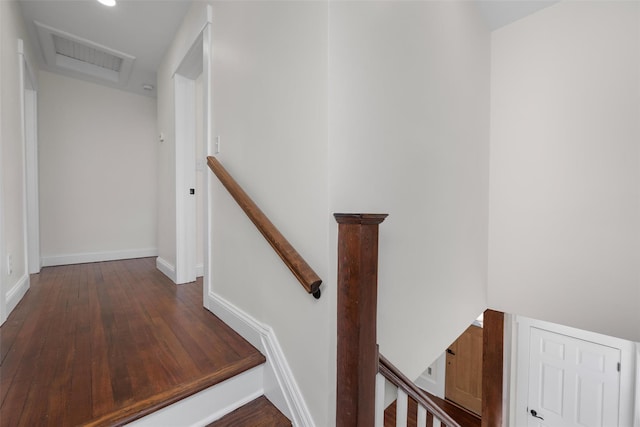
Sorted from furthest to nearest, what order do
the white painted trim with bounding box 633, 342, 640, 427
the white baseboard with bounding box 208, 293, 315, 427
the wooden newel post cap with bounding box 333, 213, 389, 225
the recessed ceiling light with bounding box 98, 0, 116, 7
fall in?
the white painted trim with bounding box 633, 342, 640, 427 → the recessed ceiling light with bounding box 98, 0, 116, 7 → the white baseboard with bounding box 208, 293, 315, 427 → the wooden newel post cap with bounding box 333, 213, 389, 225

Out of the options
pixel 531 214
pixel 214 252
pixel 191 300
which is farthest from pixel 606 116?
pixel 191 300

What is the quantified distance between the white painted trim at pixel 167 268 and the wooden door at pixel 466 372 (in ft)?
14.8

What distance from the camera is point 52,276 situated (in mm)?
2836

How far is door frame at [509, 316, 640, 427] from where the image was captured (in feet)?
8.07

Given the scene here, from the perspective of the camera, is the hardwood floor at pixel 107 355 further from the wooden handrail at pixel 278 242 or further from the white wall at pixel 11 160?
the wooden handrail at pixel 278 242

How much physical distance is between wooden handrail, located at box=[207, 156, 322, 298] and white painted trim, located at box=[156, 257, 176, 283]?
1.51 meters

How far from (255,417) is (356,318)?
72 cm

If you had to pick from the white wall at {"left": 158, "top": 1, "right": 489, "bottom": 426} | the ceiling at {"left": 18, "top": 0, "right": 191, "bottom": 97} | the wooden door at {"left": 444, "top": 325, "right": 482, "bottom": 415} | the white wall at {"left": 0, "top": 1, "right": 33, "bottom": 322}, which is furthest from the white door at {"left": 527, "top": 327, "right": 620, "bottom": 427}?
the ceiling at {"left": 18, "top": 0, "right": 191, "bottom": 97}

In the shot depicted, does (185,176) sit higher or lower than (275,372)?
higher

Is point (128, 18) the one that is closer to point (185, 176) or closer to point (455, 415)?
point (185, 176)

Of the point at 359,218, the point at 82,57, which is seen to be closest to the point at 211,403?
the point at 359,218

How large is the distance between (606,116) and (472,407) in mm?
4578

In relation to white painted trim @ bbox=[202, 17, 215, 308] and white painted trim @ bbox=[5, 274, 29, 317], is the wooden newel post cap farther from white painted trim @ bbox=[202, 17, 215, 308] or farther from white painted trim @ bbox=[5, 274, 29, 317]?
white painted trim @ bbox=[5, 274, 29, 317]

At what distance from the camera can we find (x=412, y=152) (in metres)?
1.51
